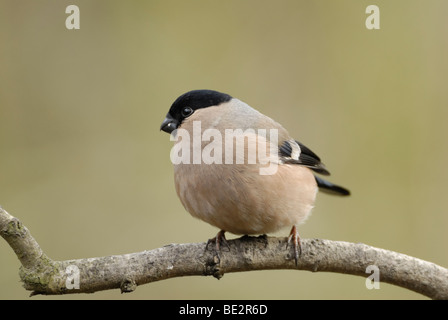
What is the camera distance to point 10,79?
223 inches

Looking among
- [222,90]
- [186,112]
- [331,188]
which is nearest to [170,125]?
[186,112]

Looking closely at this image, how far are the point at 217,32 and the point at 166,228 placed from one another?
2363mm

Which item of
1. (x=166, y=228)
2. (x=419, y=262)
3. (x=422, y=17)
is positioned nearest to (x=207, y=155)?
(x=419, y=262)

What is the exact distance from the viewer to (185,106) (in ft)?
11.7

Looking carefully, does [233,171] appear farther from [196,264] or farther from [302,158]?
[302,158]

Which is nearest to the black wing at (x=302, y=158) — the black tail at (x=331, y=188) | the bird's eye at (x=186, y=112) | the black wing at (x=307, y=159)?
the black wing at (x=307, y=159)

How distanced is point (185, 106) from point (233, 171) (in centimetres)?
66

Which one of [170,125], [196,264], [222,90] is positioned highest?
[222,90]

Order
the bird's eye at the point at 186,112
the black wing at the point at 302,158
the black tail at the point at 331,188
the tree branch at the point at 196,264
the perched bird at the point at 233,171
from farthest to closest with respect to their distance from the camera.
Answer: the black tail at the point at 331,188
the black wing at the point at 302,158
the bird's eye at the point at 186,112
the perched bird at the point at 233,171
the tree branch at the point at 196,264

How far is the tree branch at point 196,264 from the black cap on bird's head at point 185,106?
91 cm

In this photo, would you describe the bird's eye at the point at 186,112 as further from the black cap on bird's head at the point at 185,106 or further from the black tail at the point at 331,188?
the black tail at the point at 331,188

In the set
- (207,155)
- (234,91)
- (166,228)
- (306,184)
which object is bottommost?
(166,228)

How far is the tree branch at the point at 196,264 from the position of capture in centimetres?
259

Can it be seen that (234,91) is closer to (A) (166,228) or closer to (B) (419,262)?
(A) (166,228)
